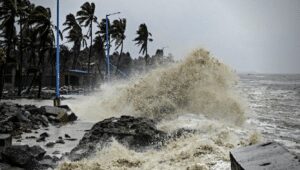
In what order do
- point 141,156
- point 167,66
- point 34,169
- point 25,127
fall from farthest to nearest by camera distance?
point 167,66 → point 25,127 → point 141,156 → point 34,169

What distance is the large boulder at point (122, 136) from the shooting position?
384 inches

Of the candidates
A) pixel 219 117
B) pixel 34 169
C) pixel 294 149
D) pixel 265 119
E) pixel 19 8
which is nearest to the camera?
pixel 34 169

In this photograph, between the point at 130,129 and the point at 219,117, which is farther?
the point at 219,117

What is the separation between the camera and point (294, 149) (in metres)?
10.5

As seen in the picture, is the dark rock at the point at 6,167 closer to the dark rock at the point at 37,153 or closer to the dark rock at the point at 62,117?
the dark rock at the point at 37,153

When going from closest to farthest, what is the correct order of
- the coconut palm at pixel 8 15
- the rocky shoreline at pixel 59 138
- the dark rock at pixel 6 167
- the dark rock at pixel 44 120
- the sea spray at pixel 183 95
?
the dark rock at pixel 6 167 → the rocky shoreline at pixel 59 138 → the dark rock at pixel 44 120 → the sea spray at pixel 183 95 → the coconut palm at pixel 8 15

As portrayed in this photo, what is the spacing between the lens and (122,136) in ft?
34.0

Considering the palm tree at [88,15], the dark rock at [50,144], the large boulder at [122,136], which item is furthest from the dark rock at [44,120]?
the palm tree at [88,15]

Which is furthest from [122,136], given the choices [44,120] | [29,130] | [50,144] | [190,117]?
[44,120]

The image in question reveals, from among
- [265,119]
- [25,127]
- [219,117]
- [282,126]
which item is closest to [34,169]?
[25,127]

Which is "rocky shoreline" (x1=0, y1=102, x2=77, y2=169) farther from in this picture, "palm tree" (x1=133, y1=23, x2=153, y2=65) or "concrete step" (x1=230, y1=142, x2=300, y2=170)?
"palm tree" (x1=133, y1=23, x2=153, y2=65)

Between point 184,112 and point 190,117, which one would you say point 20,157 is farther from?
point 184,112

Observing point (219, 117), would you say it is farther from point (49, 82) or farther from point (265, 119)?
point (49, 82)

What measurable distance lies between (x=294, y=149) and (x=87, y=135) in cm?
606
